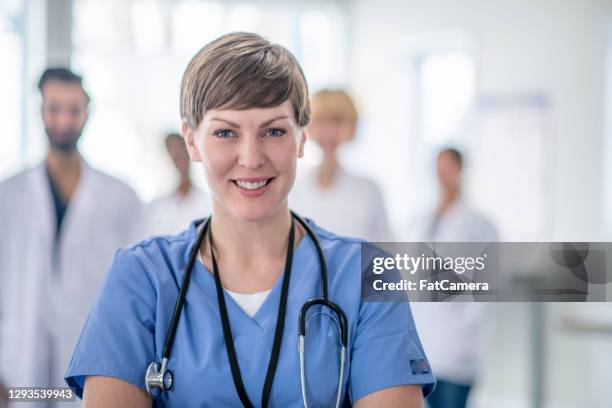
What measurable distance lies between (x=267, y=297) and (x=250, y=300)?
22 millimetres

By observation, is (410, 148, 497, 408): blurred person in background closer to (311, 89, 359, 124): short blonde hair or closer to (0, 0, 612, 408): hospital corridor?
(0, 0, 612, 408): hospital corridor

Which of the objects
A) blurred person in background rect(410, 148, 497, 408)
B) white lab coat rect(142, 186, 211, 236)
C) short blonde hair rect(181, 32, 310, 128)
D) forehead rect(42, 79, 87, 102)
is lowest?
blurred person in background rect(410, 148, 497, 408)

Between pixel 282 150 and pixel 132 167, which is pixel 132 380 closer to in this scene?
pixel 282 150

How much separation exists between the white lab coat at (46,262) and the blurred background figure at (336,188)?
0.52 m

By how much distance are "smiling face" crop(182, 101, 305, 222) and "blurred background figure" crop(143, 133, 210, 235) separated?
31.7 inches

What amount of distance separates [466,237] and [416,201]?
128 cm

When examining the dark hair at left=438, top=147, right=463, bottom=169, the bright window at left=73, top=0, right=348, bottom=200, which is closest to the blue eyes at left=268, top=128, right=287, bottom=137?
the dark hair at left=438, top=147, right=463, bottom=169

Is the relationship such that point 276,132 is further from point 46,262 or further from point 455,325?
point 455,325

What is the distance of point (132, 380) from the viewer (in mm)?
896

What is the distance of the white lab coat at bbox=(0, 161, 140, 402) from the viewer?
1.59m

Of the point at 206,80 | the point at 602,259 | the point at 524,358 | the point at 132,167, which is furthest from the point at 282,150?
the point at 524,358

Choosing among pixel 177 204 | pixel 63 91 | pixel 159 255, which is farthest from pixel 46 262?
pixel 159 255

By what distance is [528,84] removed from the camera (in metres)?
2.82

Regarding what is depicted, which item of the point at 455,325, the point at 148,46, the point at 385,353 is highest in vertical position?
the point at 148,46
